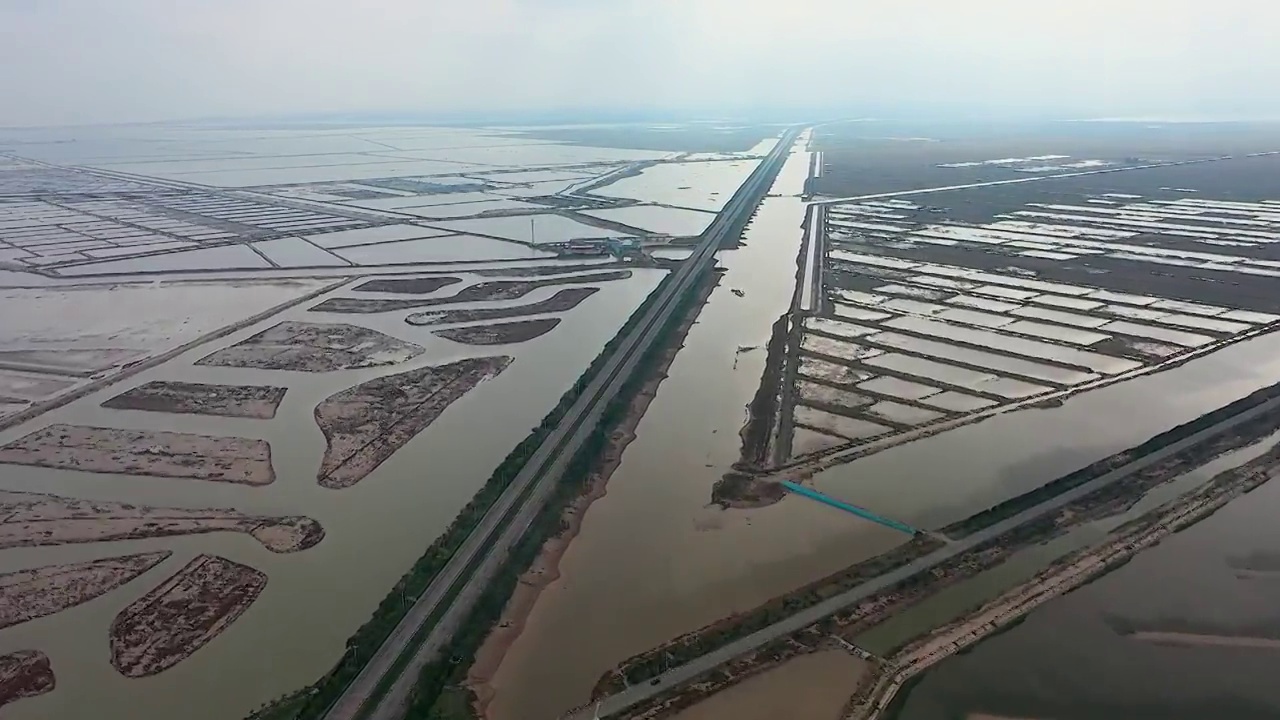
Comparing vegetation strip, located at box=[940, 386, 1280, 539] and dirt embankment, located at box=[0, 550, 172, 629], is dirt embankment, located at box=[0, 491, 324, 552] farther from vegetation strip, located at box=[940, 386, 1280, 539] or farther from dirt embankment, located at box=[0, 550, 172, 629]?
vegetation strip, located at box=[940, 386, 1280, 539]

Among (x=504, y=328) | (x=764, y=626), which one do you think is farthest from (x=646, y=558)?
(x=504, y=328)

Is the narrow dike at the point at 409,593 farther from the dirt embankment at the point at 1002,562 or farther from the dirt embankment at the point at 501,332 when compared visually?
the dirt embankment at the point at 501,332

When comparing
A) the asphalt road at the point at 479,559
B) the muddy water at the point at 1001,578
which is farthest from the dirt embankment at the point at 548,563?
the muddy water at the point at 1001,578

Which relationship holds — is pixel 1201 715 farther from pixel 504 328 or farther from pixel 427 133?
pixel 427 133

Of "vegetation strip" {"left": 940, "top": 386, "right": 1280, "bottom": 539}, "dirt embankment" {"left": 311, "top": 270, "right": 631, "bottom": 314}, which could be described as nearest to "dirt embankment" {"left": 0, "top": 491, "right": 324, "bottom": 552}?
"vegetation strip" {"left": 940, "top": 386, "right": 1280, "bottom": 539}

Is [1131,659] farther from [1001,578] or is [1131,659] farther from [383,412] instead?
[383,412]

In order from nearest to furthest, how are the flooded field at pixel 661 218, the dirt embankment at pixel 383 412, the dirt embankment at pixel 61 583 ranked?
the dirt embankment at pixel 61 583 < the dirt embankment at pixel 383 412 < the flooded field at pixel 661 218
